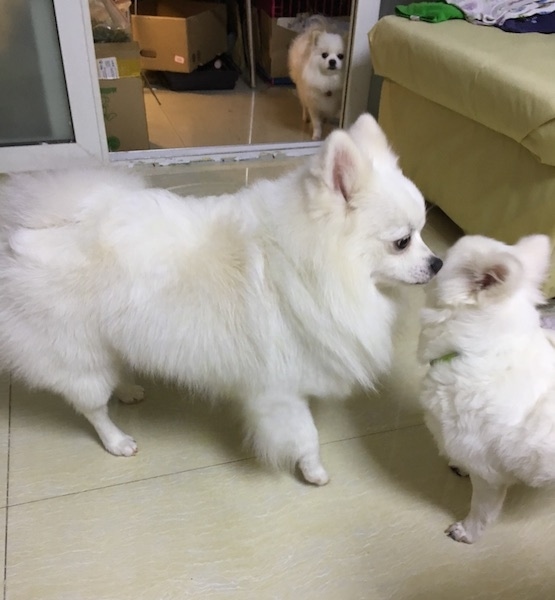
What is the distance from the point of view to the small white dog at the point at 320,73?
3.49 m

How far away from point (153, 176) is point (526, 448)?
2509 millimetres

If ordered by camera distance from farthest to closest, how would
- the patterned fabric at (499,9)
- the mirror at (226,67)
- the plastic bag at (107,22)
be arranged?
1. the mirror at (226,67)
2. the plastic bag at (107,22)
3. the patterned fabric at (499,9)

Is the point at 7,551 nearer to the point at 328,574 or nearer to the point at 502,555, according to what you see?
the point at 328,574

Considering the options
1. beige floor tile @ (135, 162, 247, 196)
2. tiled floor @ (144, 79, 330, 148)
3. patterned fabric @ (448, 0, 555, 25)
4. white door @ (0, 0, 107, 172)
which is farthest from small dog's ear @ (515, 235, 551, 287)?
tiled floor @ (144, 79, 330, 148)

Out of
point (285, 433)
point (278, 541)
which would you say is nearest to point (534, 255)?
point (285, 433)

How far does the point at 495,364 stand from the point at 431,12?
1.99 m

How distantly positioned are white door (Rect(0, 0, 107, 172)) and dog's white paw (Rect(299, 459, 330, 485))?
1.93 m

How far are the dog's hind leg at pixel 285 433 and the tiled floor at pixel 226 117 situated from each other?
2371 millimetres

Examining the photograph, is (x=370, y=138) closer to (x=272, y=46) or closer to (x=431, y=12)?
(x=431, y=12)

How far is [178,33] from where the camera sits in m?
4.02

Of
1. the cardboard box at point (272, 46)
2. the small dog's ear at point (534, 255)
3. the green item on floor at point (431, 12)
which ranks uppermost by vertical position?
the green item on floor at point (431, 12)

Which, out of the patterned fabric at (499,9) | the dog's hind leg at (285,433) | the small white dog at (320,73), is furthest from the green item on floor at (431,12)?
the dog's hind leg at (285,433)

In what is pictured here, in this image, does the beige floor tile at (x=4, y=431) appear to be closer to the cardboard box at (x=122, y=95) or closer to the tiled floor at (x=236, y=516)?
the tiled floor at (x=236, y=516)

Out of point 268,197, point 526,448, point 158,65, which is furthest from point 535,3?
point 158,65
